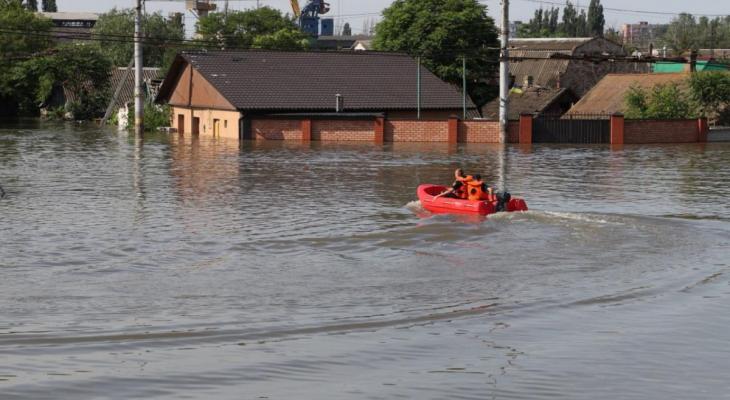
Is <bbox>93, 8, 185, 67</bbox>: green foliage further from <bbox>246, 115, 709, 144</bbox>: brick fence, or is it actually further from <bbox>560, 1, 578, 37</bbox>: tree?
<bbox>560, 1, 578, 37</bbox>: tree

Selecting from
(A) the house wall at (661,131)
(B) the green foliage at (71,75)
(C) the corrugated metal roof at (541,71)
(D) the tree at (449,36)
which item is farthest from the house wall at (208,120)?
(C) the corrugated metal roof at (541,71)

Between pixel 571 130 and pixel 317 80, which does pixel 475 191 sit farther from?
pixel 317 80

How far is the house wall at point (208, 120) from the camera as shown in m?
58.3

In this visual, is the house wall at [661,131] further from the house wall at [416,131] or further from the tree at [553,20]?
the tree at [553,20]

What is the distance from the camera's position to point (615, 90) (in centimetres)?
6506

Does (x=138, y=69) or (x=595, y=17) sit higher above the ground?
(x=595, y=17)

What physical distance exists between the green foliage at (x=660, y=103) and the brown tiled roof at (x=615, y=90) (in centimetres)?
160

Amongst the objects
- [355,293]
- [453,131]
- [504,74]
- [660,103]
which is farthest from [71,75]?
[355,293]

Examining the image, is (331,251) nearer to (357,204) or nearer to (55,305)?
(55,305)

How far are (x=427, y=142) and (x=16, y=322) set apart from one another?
4276cm

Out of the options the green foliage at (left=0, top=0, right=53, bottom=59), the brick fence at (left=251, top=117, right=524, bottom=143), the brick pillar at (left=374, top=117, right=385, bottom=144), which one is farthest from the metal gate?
the green foliage at (left=0, top=0, right=53, bottom=59)

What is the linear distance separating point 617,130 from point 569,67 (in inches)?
1207

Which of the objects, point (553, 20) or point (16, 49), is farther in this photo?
point (553, 20)

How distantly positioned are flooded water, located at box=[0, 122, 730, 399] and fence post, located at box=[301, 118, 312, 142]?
75.8ft
